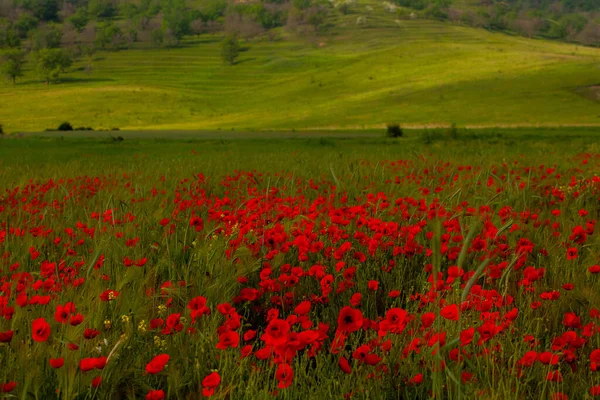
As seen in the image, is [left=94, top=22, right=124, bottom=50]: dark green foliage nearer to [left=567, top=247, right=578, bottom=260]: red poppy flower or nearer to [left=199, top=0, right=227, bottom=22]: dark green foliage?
[left=199, top=0, right=227, bottom=22]: dark green foliage

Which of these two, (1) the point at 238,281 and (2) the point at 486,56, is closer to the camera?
(1) the point at 238,281

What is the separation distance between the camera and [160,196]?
6.20 meters

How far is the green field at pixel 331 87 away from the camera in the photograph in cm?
5559

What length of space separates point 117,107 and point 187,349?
8126 cm

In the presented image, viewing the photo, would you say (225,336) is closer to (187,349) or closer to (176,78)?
(187,349)

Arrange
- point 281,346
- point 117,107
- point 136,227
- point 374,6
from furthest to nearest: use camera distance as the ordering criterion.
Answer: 1. point 374,6
2. point 117,107
3. point 136,227
4. point 281,346

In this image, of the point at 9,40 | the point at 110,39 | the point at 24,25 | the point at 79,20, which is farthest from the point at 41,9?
the point at 110,39

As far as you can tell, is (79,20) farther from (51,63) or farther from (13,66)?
(13,66)

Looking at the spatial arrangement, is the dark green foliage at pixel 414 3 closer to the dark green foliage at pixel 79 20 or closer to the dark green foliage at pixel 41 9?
the dark green foliage at pixel 79 20

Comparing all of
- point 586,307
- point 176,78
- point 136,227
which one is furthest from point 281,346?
point 176,78

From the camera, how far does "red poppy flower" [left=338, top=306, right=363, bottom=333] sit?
1834 mm

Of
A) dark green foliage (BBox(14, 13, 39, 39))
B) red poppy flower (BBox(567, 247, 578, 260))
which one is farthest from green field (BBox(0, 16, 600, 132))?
dark green foliage (BBox(14, 13, 39, 39))

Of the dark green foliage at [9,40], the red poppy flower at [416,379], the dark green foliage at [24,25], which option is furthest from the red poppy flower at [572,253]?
the dark green foliage at [24,25]

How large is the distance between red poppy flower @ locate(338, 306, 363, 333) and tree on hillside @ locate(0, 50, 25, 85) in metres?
117
